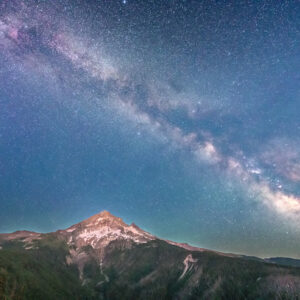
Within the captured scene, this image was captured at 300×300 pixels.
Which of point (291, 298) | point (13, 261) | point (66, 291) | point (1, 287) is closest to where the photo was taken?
point (1, 287)

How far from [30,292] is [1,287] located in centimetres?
2558

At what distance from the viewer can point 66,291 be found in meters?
197

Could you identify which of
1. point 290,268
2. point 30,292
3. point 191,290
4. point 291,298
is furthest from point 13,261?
point 290,268

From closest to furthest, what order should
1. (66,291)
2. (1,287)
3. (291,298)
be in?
1. (1,287)
2. (291,298)
3. (66,291)

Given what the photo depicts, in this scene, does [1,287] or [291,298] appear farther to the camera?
[291,298]

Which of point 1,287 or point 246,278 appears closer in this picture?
point 1,287

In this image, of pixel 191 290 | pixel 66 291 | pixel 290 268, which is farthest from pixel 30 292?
pixel 290 268

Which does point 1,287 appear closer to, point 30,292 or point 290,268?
point 30,292

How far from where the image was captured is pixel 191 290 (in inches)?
7835

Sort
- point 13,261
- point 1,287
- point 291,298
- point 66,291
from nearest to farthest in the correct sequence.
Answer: point 1,287 < point 291,298 < point 13,261 < point 66,291

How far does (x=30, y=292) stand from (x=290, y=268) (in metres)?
237

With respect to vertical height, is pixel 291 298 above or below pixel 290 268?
below

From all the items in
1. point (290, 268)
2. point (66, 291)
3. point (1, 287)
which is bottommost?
point (66, 291)

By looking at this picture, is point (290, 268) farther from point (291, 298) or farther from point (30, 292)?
point (30, 292)
